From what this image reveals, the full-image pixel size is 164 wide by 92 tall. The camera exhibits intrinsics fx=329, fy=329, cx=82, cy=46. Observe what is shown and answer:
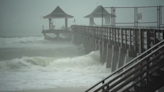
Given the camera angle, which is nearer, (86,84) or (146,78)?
(146,78)

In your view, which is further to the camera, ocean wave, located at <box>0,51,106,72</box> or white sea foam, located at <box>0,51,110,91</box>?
ocean wave, located at <box>0,51,106,72</box>

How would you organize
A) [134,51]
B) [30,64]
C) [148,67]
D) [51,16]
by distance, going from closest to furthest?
[148,67]
[134,51]
[30,64]
[51,16]

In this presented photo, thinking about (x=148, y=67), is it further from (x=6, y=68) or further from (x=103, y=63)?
(x=6, y=68)

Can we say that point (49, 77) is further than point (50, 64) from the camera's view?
No

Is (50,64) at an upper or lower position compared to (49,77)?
lower

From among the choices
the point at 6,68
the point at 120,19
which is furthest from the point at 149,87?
the point at 6,68

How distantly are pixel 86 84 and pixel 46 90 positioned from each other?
215 centimetres

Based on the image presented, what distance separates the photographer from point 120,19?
23938 mm

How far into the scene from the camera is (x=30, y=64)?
27641 mm

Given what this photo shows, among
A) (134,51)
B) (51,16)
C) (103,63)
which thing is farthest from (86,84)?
(51,16)

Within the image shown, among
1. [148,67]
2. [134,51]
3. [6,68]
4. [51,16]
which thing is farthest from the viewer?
[51,16]

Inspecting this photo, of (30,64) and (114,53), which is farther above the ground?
(114,53)

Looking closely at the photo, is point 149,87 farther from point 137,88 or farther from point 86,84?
point 86,84

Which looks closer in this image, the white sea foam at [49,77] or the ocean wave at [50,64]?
the white sea foam at [49,77]
